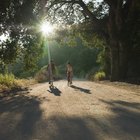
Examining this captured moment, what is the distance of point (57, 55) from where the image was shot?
3844 inches

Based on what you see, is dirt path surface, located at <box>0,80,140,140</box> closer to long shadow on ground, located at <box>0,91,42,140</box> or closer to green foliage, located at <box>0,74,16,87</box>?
long shadow on ground, located at <box>0,91,42,140</box>

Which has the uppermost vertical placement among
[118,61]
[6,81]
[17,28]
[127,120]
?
[17,28]

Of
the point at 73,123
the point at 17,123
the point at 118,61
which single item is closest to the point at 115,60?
the point at 118,61

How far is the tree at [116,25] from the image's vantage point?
32.8m

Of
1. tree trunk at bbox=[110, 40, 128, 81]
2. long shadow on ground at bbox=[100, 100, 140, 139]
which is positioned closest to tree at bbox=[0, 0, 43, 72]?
tree trunk at bbox=[110, 40, 128, 81]

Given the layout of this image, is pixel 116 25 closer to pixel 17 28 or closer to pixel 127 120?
pixel 17 28

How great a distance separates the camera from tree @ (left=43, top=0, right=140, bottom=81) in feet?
107

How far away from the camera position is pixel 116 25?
33.8 m

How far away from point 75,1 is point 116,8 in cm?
379

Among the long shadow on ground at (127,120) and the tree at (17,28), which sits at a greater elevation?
the tree at (17,28)

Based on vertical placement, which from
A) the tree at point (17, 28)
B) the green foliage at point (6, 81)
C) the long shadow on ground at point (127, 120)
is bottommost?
the green foliage at point (6, 81)

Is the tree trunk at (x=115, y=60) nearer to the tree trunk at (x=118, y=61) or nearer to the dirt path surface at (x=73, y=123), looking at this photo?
the tree trunk at (x=118, y=61)

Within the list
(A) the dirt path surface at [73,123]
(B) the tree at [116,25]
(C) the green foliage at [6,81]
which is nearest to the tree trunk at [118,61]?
(B) the tree at [116,25]

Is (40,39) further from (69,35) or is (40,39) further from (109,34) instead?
(69,35)
